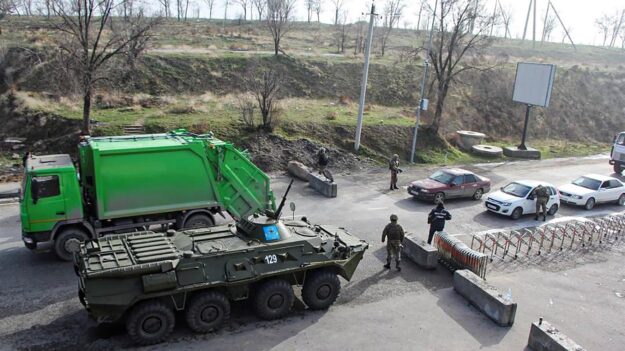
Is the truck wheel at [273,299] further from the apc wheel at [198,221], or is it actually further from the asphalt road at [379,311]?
the apc wheel at [198,221]

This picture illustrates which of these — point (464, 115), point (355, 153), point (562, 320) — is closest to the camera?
point (562, 320)

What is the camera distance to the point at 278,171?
23391mm

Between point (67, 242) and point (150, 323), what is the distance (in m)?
4.70

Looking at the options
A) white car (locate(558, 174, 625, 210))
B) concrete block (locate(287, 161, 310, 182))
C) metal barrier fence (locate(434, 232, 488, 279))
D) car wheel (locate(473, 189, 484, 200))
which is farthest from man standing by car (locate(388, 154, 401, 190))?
metal barrier fence (locate(434, 232, 488, 279))

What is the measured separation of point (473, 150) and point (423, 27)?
183ft

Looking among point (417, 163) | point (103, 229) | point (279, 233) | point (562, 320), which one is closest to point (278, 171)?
point (417, 163)

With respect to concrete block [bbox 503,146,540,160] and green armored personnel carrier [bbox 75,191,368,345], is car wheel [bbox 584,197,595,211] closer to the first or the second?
concrete block [bbox 503,146,540,160]

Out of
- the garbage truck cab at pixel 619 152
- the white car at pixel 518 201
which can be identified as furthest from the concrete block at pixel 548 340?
the garbage truck cab at pixel 619 152

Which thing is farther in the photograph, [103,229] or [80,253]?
[103,229]

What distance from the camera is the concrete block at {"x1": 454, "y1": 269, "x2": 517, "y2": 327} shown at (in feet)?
35.8

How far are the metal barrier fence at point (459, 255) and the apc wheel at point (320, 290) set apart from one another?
399 centimetres

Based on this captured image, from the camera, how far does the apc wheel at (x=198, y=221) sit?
46.9 feet

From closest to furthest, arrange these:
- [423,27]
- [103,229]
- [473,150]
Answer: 1. [103,229]
2. [473,150]
3. [423,27]

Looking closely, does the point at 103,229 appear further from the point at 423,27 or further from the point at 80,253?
the point at 423,27
